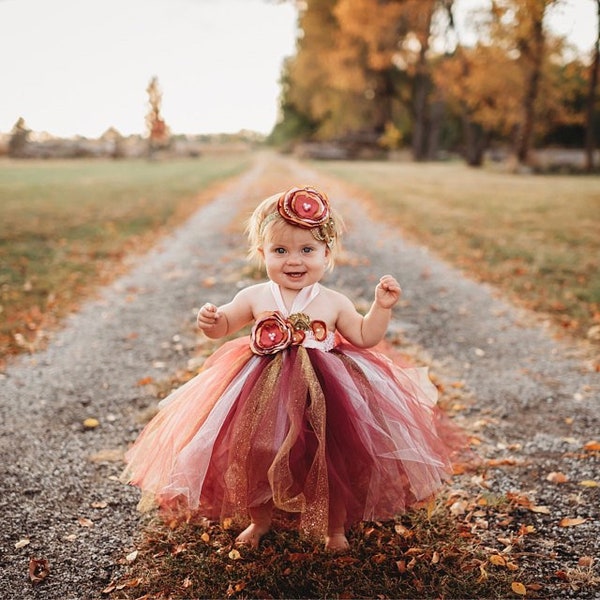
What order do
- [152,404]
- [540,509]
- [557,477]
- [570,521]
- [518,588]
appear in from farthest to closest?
[152,404] → [557,477] → [540,509] → [570,521] → [518,588]

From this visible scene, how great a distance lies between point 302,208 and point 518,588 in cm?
195

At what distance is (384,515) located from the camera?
8.17ft

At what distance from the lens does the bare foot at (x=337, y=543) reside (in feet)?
8.89

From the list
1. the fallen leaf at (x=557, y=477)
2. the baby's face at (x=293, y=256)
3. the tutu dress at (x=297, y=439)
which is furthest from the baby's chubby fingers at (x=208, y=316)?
the fallen leaf at (x=557, y=477)

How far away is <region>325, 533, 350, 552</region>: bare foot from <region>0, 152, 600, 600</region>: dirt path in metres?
0.75

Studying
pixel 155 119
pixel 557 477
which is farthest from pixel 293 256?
pixel 155 119

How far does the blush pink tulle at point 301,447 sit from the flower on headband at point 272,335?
0.18 feet

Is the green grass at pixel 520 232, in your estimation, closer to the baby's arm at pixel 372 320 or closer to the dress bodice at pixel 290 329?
the baby's arm at pixel 372 320

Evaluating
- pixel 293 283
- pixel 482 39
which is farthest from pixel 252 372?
pixel 482 39

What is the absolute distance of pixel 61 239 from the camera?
427 inches

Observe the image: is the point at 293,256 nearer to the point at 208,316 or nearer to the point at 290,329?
the point at 290,329

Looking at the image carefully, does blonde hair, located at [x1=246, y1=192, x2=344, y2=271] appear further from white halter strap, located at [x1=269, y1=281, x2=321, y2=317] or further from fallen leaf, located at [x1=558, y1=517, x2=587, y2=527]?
fallen leaf, located at [x1=558, y1=517, x2=587, y2=527]

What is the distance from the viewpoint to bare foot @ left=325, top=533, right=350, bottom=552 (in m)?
2.71

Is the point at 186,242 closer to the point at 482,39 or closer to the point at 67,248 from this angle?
the point at 67,248
